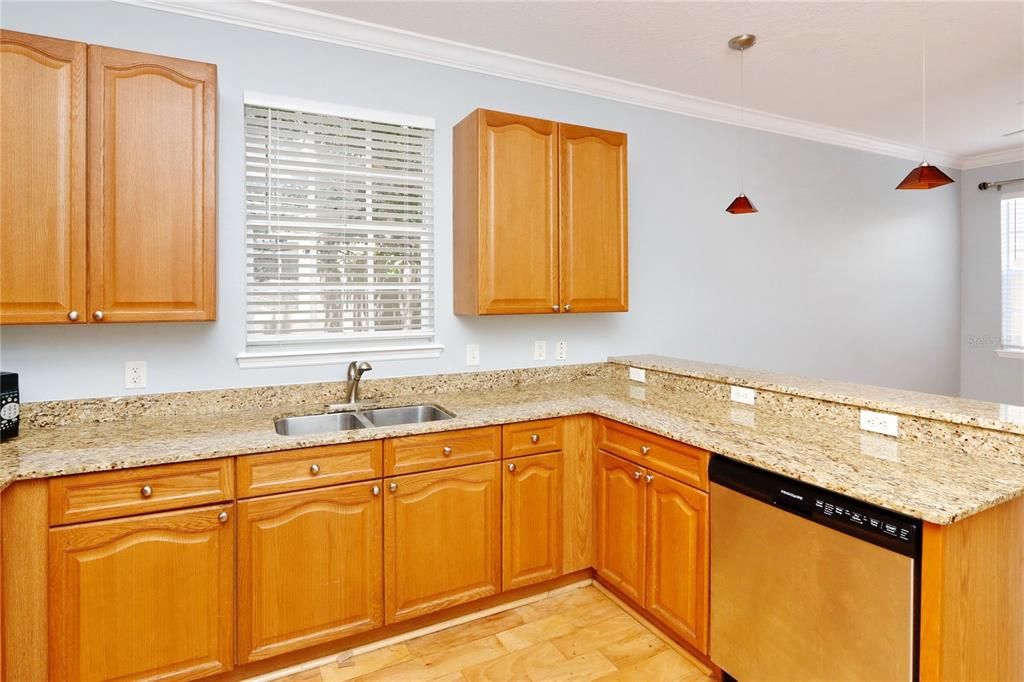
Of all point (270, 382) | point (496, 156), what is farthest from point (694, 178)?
point (270, 382)

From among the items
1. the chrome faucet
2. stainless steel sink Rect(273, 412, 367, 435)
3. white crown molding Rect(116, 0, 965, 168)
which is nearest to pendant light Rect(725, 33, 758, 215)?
white crown molding Rect(116, 0, 965, 168)

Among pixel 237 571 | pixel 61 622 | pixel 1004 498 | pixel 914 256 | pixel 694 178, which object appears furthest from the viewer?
pixel 914 256

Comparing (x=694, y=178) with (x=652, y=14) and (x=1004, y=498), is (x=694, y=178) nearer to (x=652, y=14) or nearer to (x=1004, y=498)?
(x=652, y=14)

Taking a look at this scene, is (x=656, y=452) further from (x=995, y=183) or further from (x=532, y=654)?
(x=995, y=183)

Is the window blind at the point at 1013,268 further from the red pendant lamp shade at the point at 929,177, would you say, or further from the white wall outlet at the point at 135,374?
the white wall outlet at the point at 135,374

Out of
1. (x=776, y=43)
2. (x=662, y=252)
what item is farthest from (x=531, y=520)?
(x=776, y=43)

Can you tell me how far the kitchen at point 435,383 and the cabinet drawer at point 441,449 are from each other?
0.7 inches

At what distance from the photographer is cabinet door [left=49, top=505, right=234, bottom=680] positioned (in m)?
1.74

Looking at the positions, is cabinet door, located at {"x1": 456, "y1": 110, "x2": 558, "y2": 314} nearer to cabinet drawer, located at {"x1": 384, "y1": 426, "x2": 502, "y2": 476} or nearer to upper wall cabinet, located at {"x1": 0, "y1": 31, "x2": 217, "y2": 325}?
cabinet drawer, located at {"x1": 384, "y1": 426, "x2": 502, "y2": 476}

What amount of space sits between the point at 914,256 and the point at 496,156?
4331 millimetres

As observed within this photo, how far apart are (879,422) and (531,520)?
1.45 meters

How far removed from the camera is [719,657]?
2002 millimetres

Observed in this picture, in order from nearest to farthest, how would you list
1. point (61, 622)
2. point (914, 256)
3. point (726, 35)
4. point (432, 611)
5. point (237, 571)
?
point (61, 622), point (237, 571), point (432, 611), point (726, 35), point (914, 256)

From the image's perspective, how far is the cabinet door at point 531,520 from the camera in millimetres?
2471
